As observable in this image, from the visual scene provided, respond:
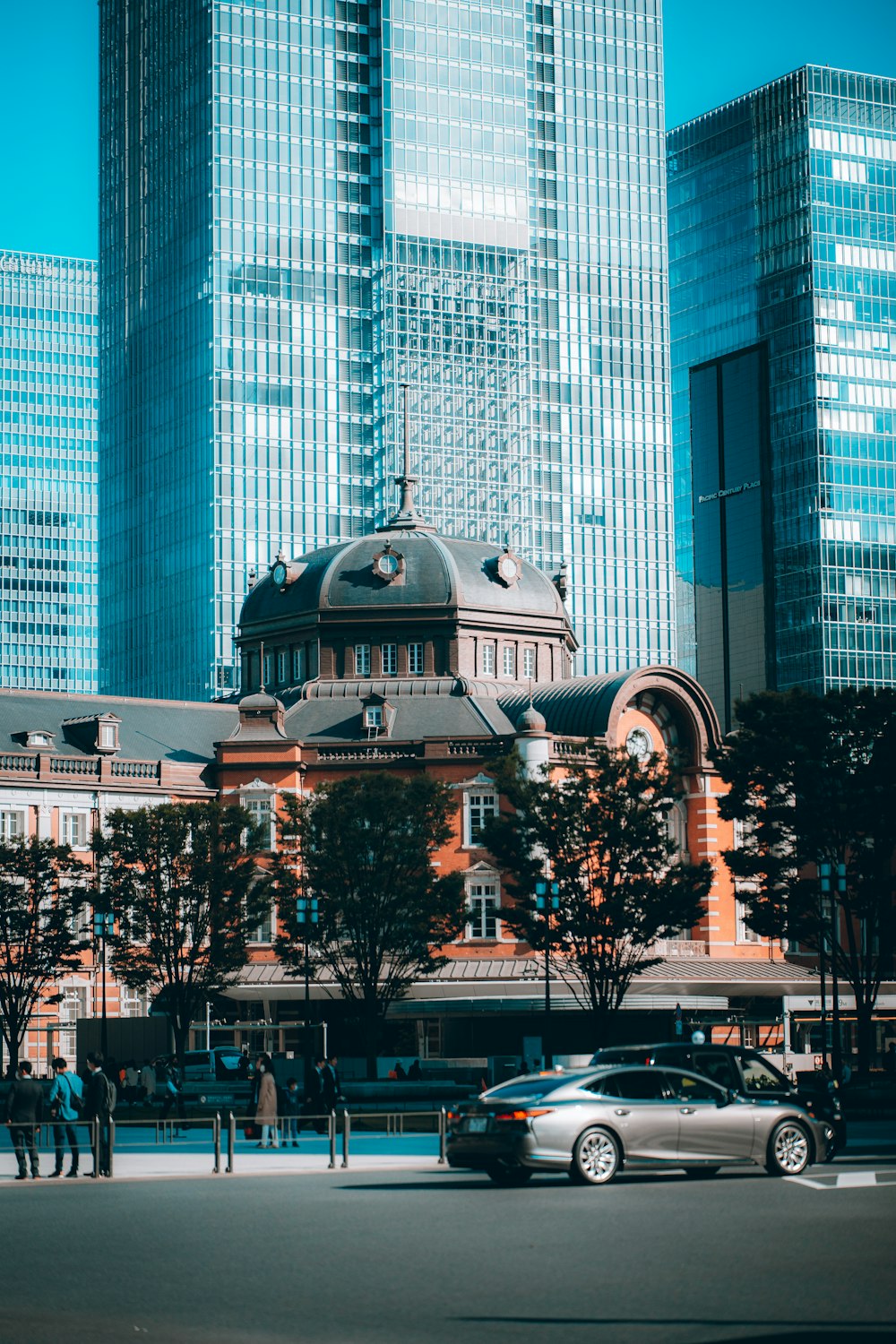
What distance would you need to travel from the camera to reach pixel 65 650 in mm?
185000

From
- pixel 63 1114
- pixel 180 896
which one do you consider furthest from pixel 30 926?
pixel 63 1114

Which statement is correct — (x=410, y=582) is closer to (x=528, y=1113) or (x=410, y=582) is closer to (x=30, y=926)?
(x=30, y=926)

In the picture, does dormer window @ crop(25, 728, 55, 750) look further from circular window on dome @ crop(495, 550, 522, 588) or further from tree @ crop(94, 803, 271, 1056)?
circular window on dome @ crop(495, 550, 522, 588)

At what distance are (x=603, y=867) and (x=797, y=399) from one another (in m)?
100

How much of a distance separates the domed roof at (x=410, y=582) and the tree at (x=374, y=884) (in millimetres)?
20358

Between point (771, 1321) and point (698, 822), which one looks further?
point (698, 822)

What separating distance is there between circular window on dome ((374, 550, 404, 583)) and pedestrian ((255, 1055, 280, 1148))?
53428mm

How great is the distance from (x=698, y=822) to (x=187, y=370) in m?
71.9

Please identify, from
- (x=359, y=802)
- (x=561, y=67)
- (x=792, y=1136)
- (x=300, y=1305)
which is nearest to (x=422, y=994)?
(x=359, y=802)

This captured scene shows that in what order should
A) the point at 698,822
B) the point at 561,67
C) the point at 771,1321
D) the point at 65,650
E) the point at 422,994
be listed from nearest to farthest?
1. the point at 771,1321
2. the point at 422,994
3. the point at 698,822
4. the point at 561,67
5. the point at 65,650

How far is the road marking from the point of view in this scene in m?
27.0

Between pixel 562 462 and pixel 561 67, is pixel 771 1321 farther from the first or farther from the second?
pixel 561 67

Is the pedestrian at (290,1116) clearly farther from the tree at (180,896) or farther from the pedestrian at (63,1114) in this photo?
the tree at (180,896)

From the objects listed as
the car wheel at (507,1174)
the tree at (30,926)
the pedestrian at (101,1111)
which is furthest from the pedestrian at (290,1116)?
the tree at (30,926)
